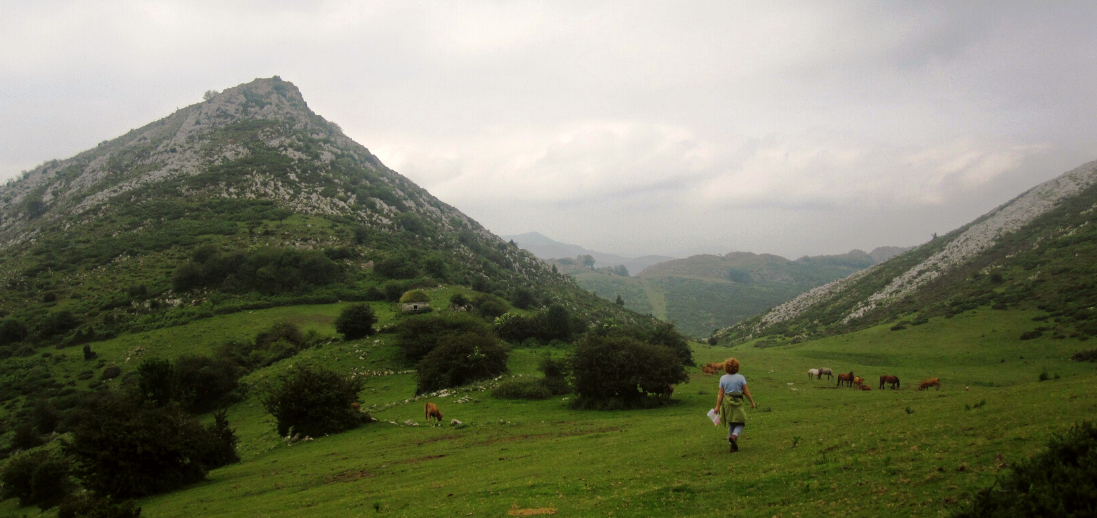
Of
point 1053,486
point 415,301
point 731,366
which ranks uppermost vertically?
point 415,301

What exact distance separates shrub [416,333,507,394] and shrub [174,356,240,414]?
733 inches

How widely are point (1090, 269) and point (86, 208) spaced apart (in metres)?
162

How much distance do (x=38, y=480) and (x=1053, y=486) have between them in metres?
38.1

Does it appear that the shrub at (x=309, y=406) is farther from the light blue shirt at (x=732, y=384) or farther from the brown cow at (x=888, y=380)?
the brown cow at (x=888, y=380)

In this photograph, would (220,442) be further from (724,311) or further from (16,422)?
(724,311)

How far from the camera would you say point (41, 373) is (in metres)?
53.7

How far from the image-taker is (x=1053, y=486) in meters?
4.88

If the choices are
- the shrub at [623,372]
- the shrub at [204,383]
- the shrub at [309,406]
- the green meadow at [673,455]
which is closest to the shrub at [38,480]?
the green meadow at [673,455]

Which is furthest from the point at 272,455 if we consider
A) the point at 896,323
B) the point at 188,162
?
the point at 188,162

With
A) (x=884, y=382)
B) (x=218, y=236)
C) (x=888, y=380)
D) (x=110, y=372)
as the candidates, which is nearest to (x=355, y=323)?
(x=110, y=372)

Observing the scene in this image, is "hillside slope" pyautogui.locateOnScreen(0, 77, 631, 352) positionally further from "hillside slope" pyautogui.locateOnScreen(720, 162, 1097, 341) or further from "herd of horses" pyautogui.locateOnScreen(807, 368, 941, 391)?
"herd of horses" pyautogui.locateOnScreen(807, 368, 941, 391)

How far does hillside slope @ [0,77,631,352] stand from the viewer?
72.1 metres

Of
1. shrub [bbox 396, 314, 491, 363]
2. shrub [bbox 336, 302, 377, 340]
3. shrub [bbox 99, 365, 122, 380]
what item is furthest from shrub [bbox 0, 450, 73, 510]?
shrub [bbox 99, 365, 122, 380]

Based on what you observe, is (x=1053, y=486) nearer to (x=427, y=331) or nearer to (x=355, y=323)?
(x=427, y=331)
